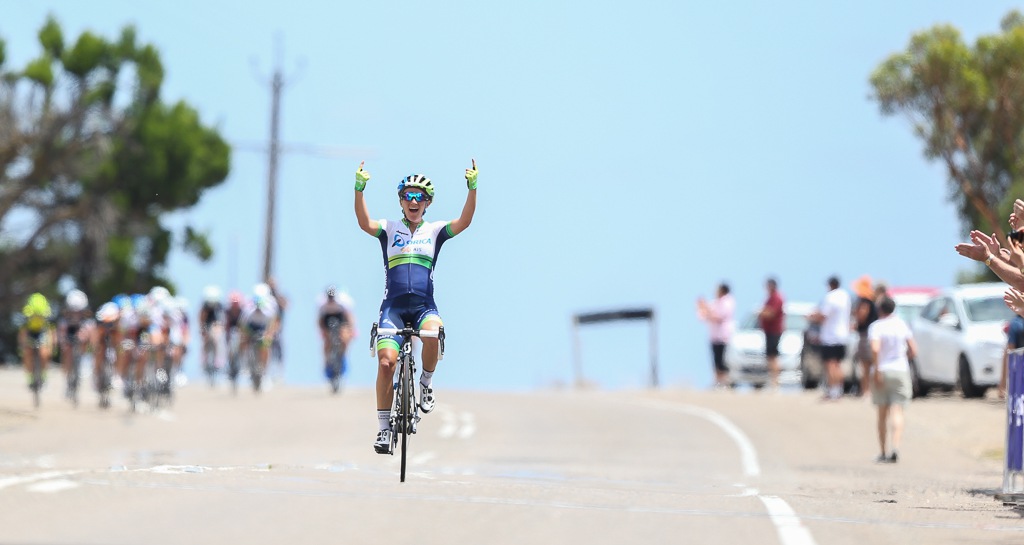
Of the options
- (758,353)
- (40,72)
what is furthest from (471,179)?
(40,72)

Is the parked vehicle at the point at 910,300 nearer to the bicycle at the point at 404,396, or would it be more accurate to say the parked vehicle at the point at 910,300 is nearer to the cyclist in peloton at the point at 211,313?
the cyclist in peloton at the point at 211,313

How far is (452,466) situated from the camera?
21172 millimetres

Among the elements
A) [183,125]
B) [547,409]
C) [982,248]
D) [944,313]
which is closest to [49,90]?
[183,125]

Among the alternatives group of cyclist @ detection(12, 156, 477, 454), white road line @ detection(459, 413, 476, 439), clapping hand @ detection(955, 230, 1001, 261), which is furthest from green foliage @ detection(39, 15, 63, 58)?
clapping hand @ detection(955, 230, 1001, 261)

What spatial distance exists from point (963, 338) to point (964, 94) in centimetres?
1929

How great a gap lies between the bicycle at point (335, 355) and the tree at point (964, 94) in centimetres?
1833

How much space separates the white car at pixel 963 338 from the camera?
3061 cm

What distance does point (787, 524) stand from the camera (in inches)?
478

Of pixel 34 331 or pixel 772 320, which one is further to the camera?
pixel 772 320

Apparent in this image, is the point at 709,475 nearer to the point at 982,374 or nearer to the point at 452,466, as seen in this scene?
the point at 452,466

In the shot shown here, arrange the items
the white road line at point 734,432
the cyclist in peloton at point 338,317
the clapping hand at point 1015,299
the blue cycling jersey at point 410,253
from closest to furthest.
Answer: the blue cycling jersey at point 410,253 → the clapping hand at point 1015,299 → the white road line at point 734,432 → the cyclist in peloton at point 338,317

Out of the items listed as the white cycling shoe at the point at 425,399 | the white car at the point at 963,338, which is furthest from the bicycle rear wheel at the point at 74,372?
the white cycling shoe at the point at 425,399

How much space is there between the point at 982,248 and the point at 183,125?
49.6 m

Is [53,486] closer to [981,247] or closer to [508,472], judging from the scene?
[508,472]
